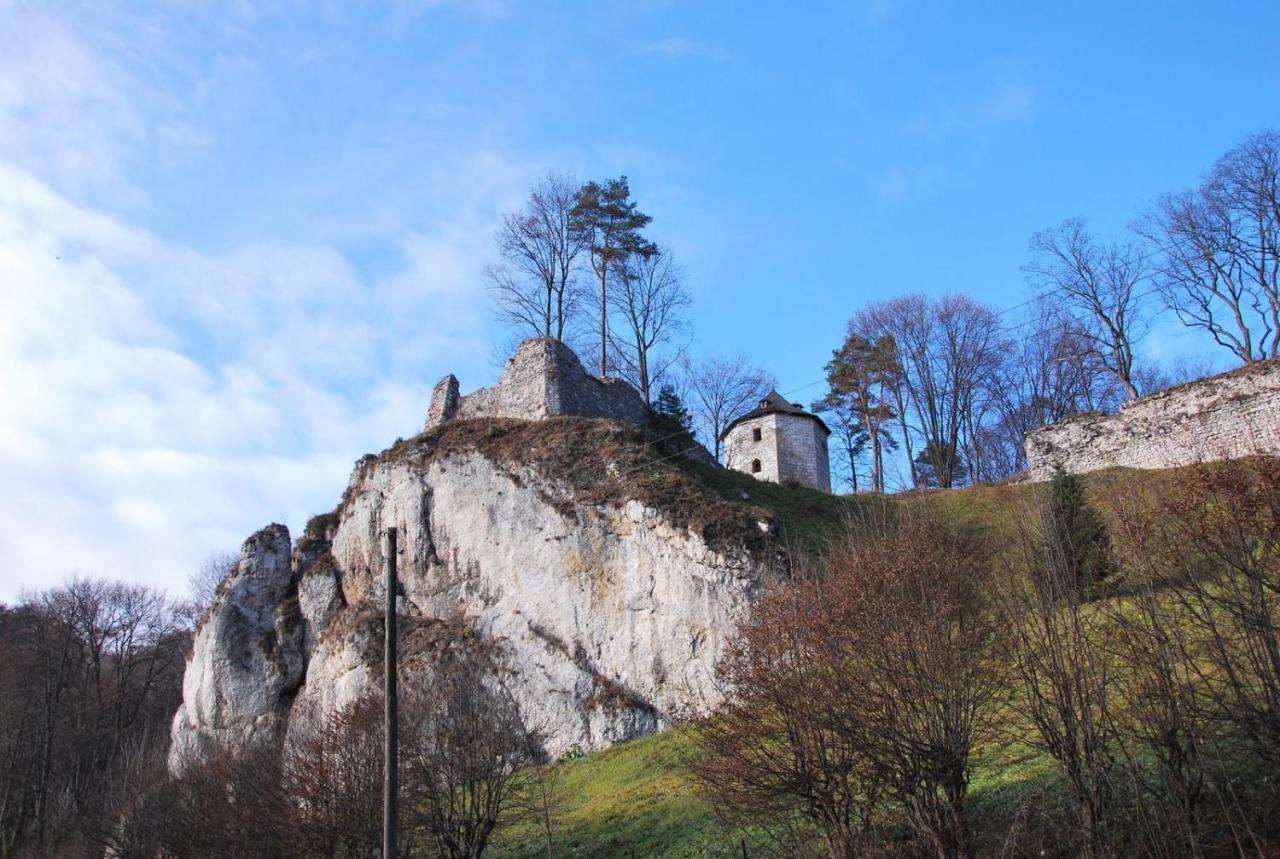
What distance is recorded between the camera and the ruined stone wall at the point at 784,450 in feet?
116

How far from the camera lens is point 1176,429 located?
26125 millimetres

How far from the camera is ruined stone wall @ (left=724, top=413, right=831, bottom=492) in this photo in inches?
1388

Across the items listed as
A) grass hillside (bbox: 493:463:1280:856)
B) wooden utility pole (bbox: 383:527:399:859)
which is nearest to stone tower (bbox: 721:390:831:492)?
grass hillside (bbox: 493:463:1280:856)

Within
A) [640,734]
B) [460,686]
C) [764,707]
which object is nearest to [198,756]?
[460,686]

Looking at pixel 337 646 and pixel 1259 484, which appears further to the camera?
pixel 337 646

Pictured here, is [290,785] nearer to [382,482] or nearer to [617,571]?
[617,571]

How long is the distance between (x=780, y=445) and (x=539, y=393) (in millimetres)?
11696

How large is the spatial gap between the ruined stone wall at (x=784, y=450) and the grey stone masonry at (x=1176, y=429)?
843 centimetres

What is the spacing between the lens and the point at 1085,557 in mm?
15484

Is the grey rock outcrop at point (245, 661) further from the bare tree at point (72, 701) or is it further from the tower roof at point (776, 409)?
the tower roof at point (776, 409)

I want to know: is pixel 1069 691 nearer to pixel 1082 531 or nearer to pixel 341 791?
pixel 1082 531

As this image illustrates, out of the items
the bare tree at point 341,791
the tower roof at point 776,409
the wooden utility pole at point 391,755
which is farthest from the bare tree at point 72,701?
the tower roof at point 776,409

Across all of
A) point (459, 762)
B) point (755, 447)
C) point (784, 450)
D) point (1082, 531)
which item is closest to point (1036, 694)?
point (1082, 531)

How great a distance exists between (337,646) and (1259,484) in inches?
834
